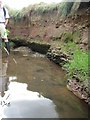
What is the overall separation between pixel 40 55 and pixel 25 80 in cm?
454

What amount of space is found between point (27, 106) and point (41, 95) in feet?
2.82

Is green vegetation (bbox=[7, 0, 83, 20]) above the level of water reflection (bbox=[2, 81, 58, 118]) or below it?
above

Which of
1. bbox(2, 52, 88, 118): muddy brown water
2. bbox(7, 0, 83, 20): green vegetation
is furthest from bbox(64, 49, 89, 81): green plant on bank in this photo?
bbox(7, 0, 83, 20): green vegetation

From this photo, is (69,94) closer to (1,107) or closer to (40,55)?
(1,107)

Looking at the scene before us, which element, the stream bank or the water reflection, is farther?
the stream bank

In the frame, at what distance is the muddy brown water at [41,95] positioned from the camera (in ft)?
19.0

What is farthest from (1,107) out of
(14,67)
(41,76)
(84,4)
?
(84,4)

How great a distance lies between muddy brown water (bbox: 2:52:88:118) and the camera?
5805 millimetres

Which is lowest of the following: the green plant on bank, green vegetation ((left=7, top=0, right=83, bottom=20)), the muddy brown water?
the muddy brown water

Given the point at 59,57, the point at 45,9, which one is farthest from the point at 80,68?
the point at 45,9

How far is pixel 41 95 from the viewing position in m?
6.85

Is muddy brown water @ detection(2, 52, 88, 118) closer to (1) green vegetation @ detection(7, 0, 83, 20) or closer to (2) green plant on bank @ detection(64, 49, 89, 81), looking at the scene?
(2) green plant on bank @ detection(64, 49, 89, 81)

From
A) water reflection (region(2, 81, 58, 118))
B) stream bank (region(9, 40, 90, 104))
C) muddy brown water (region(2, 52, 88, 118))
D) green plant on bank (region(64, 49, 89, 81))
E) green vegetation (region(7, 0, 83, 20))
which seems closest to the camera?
water reflection (region(2, 81, 58, 118))

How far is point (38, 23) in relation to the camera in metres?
14.6
